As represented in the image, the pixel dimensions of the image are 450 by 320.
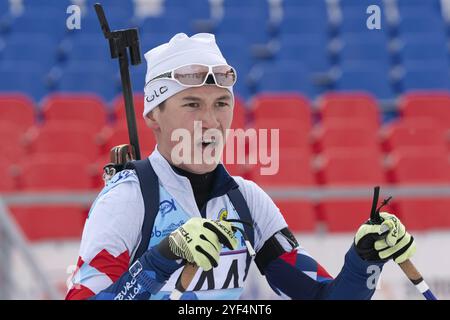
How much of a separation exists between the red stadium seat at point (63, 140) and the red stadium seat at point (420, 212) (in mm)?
2625

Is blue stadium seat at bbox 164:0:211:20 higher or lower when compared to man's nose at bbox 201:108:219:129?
lower

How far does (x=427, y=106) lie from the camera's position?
27.7 feet

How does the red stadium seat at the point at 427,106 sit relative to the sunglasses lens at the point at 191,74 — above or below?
below

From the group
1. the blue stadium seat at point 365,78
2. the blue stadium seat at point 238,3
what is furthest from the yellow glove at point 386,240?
the blue stadium seat at point 238,3

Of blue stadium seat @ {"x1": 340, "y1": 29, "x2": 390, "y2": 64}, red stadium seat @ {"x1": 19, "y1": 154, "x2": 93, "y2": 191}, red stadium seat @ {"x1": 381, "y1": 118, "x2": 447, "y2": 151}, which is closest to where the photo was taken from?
red stadium seat @ {"x1": 19, "y1": 154, "x2": 93, "y2": 191}

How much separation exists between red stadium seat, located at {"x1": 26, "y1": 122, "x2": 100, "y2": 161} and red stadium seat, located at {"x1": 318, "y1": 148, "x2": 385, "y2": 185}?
184cm

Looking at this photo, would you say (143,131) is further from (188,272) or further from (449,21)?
(449,21)

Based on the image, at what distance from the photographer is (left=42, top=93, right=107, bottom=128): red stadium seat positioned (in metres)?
8.01

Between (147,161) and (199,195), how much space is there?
214 millimetres

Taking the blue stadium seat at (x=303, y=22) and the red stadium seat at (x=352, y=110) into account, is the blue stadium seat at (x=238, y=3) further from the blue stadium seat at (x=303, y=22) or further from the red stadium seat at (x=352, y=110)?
the red stadium seat at (x=352, y=110)

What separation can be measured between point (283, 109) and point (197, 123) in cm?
511

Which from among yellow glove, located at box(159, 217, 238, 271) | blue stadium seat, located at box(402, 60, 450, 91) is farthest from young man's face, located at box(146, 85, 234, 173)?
blue stadium seat, located at box(402, 60, 450, 91)

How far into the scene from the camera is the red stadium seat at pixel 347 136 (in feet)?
25.2

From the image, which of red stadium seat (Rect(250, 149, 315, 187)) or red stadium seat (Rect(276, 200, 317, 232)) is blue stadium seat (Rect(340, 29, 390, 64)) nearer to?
red stadium seat (Rect(250, 149, 315, 187))
